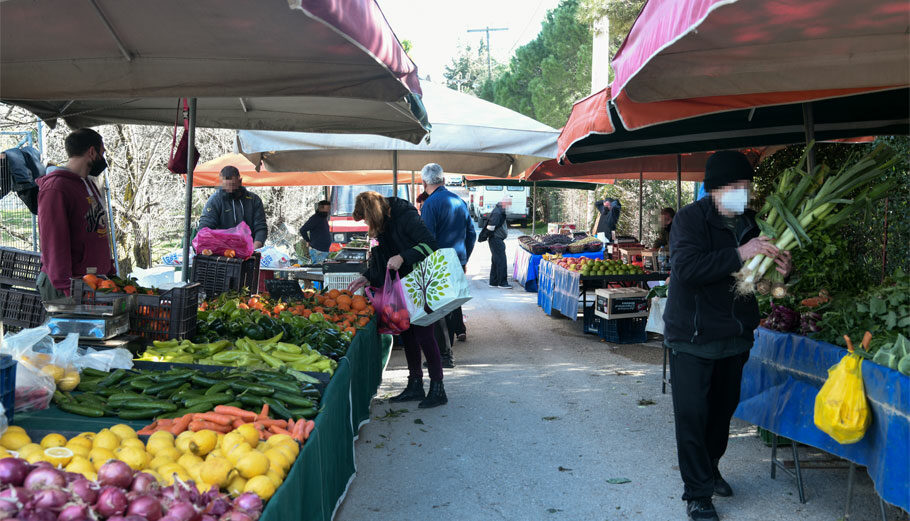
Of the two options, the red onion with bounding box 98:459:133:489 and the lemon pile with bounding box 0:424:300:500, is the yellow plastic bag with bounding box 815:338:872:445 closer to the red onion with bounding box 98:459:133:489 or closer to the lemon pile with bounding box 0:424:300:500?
the lemon pile with bounding box 0:424:300:500

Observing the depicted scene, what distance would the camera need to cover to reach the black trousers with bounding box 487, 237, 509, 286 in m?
15.7

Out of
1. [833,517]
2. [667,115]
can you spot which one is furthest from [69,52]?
[833,517]

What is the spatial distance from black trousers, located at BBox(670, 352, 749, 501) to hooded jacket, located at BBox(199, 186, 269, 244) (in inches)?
208

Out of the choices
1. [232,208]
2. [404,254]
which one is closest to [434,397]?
[404,254]

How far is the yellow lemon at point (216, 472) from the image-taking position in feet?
7.68

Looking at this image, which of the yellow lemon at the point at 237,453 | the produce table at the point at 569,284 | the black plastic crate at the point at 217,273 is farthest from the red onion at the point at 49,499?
the produce table at the point at 569,284

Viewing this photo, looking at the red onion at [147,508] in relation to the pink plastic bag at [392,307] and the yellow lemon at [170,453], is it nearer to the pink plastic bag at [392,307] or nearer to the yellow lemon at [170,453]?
the yellow lemon at [170,453]

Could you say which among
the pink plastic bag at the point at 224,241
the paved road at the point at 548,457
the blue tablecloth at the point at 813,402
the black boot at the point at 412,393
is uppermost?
the pink plastic bag at the point at 224,241

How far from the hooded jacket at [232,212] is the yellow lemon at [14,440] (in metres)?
5.25

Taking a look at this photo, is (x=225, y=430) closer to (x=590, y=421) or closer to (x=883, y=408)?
(x=883, y=408)

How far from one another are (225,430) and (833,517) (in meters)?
3.53

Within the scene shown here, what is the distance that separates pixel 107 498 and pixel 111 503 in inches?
0.7

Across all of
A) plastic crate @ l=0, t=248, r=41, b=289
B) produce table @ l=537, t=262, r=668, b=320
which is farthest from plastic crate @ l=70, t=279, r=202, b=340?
produce table @ l=537, t=262, r=668, b=320

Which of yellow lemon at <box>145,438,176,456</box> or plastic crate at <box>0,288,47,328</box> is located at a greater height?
plastic crate at <box>0,288,47,328</box>
